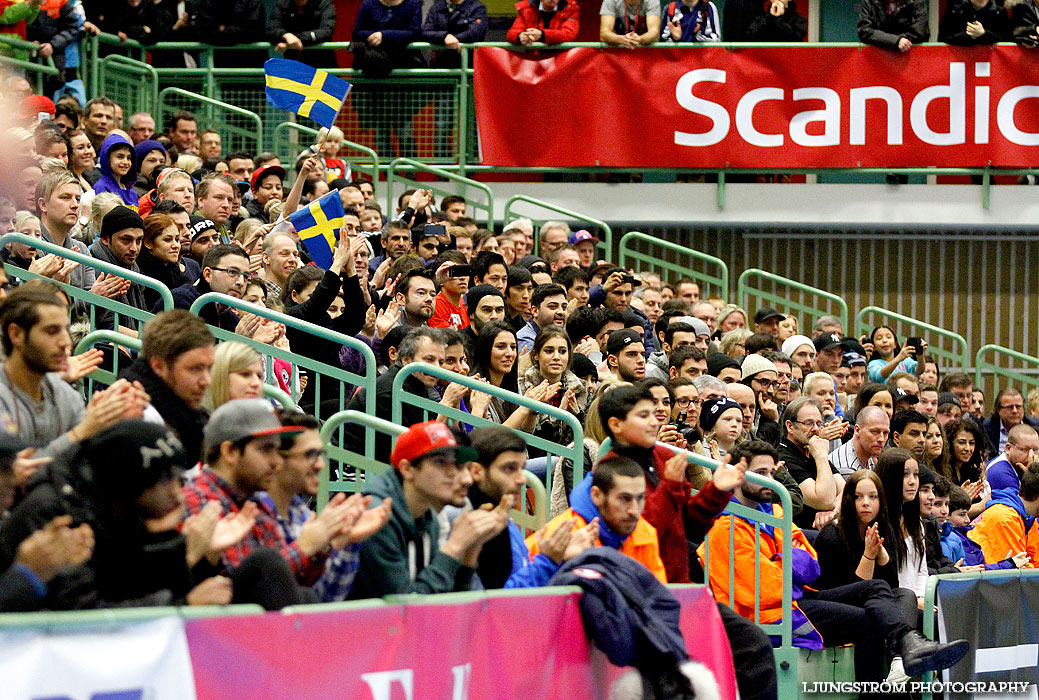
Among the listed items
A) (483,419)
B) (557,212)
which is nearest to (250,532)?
(483,419)

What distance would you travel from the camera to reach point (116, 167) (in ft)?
40.0

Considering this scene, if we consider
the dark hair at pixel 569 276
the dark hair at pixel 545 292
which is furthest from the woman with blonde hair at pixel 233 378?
the dark hair at pixel 569 276

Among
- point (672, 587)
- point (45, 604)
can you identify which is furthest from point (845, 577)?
point (45, 604)

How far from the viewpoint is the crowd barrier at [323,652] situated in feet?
14.8

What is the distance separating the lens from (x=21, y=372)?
6156 mm

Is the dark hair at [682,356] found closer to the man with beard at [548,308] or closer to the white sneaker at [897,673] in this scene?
the man with beard at [548,308]

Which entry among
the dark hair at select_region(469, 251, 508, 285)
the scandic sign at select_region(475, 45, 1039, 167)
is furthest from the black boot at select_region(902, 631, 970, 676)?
the scandic sign at select_region(475, 45, 1039, 167)

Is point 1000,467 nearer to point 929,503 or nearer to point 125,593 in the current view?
point 929,503

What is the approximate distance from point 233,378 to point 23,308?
3.00ft

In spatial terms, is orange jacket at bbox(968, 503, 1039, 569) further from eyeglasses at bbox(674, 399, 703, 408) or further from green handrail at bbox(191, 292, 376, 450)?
green handrail at bbox(191, 292, 376, 450)

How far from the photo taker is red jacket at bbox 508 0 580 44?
1802cm

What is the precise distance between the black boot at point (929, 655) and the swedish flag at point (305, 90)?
22.5 feet

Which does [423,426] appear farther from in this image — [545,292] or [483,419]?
[545,292]

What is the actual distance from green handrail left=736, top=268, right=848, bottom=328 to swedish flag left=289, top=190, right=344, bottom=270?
7.92 m
